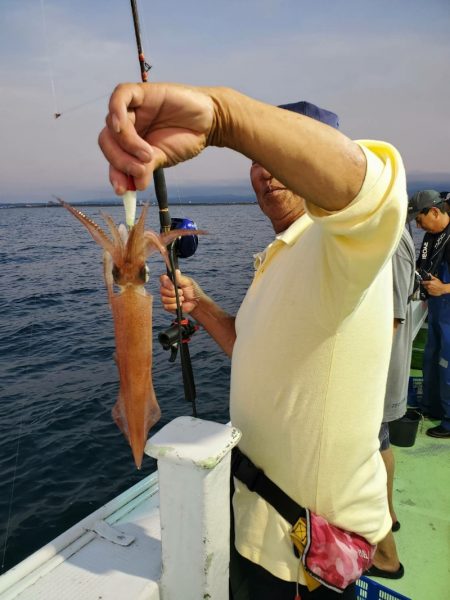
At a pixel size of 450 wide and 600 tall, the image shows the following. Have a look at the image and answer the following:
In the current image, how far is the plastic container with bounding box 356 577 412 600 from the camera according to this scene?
293cm

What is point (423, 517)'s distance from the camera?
13.7ft

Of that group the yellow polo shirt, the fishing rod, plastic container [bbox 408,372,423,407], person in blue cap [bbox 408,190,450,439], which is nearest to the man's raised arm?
the yellow polo shirt

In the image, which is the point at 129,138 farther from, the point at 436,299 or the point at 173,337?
Answer: the point at 436,299

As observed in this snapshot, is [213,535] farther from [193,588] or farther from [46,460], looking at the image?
[46,460]

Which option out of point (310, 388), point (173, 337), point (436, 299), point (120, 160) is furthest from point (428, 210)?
point (120, 160)

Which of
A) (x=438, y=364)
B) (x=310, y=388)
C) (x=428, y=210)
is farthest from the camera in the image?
(x=438, y=364)

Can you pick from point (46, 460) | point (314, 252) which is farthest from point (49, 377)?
point (314, 252)

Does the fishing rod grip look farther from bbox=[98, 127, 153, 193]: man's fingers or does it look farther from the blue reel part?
bbox=[98, 127, 153, 193]: man's fingers

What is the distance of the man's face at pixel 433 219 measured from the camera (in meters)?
5.77

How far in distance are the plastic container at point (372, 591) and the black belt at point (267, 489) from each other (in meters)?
1.63

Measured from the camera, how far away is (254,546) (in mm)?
2006

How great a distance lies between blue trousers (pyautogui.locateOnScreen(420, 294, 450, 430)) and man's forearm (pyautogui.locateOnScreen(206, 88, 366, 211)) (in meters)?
5.20

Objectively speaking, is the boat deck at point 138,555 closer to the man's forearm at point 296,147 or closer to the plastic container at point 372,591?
the plastic container at point 372,591

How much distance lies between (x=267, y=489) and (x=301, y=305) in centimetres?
90
